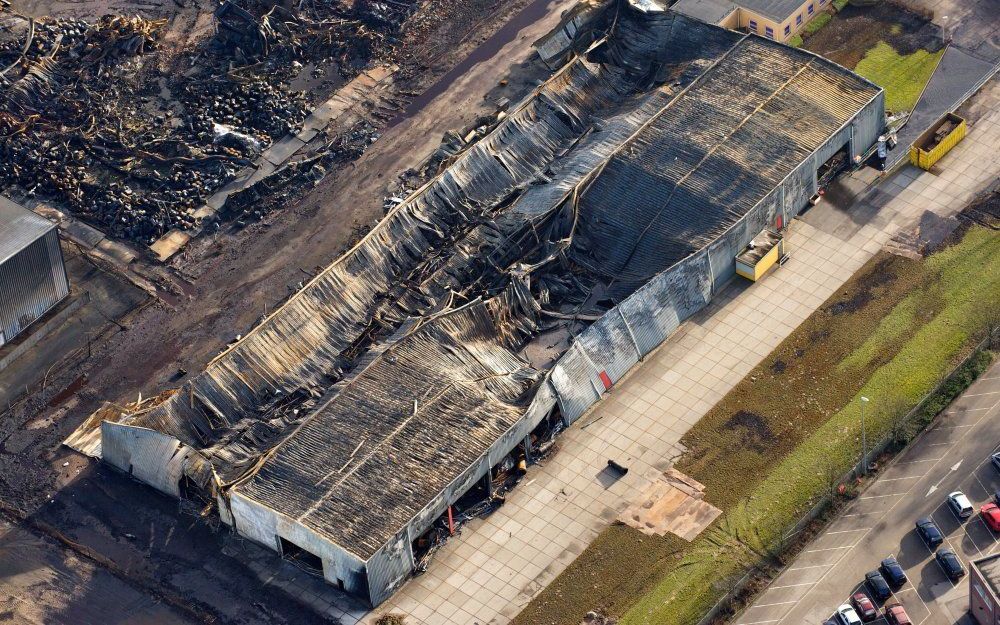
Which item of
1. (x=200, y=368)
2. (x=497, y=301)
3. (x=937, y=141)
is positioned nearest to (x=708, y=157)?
(x=937, y=141)

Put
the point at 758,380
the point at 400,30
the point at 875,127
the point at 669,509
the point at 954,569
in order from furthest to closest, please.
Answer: the point at 400,30, the point at 875,127, the point at 758,380, the point at 669,509, the point at 954,569

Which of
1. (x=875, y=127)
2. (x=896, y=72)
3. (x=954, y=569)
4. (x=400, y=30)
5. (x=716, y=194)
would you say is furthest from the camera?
(x=400, y=30)

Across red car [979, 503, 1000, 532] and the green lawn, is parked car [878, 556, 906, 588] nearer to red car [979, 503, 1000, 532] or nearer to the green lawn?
red car [979, 503, 1000, 532]

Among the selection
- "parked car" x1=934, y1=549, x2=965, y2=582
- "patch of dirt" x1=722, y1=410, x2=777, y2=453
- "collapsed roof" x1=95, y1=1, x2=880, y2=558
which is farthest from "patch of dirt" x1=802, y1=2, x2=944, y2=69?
"parked car" x1=934, y1=549, x2=965, y2=582

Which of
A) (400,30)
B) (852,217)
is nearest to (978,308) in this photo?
(852,217)

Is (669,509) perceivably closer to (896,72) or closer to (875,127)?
(875,127)

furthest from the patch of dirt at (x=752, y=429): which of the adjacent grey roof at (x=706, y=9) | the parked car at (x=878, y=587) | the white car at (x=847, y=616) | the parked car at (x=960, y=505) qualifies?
the adjacent grey roof at (x=706, y=9)
